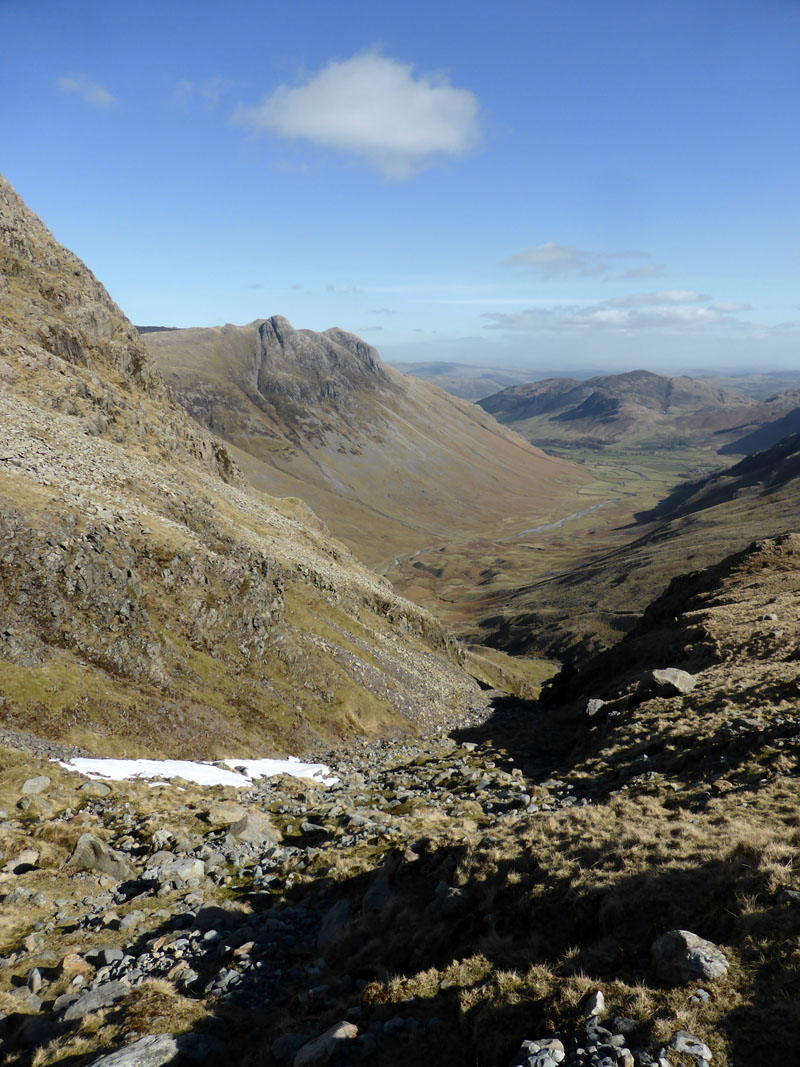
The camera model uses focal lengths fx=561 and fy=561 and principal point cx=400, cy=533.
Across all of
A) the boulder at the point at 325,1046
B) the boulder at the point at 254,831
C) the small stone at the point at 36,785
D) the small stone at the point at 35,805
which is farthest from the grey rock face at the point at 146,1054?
the small stone at the point at 36,785

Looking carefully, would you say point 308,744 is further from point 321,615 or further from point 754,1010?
point 754,1010

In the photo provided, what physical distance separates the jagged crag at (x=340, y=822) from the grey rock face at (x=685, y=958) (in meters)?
0.06

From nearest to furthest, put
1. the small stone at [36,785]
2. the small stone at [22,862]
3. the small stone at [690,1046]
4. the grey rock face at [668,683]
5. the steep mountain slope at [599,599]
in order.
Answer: the small stone at [690,1046], the small stone at [22,862], the small stone at [36,785], the grey rock face at [668,683], the steep mountain slope at [599,599]

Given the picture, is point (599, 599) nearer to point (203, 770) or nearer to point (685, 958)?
point (203, 770)

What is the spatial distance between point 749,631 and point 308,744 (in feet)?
119

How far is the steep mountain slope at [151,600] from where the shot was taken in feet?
124

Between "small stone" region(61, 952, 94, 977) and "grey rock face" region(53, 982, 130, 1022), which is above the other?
"grey rock face" region(53, 982, 130, 1022)

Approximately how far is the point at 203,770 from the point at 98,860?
14.9m

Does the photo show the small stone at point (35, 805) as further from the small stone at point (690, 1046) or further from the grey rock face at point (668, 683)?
the grey rock face at point (668, 683)

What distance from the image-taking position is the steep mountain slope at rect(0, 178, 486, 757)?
37.8 m

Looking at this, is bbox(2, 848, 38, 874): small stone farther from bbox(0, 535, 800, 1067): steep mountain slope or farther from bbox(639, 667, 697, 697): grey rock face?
bbox(639, 667, 697, 697): grey rock face

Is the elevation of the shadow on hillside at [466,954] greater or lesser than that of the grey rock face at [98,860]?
greater

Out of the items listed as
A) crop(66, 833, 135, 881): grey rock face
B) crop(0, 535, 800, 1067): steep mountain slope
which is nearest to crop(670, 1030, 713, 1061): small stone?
crop(0, 535, 800, 1067): steep mountain slope

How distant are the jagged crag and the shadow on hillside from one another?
75 mm
